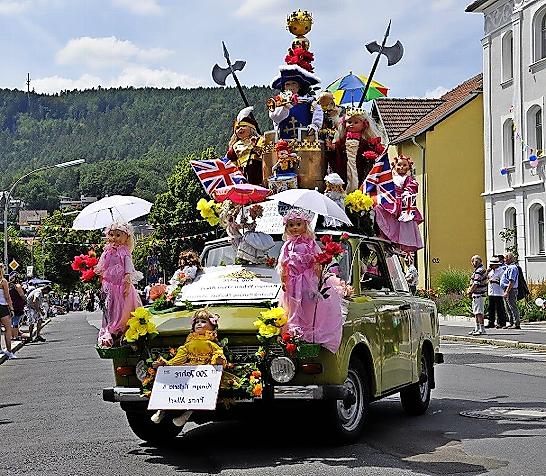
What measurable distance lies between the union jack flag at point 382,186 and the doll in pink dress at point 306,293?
2306 millimetres

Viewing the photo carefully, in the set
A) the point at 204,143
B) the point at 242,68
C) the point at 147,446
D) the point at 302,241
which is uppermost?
the point at 204,143

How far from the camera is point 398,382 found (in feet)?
33.4

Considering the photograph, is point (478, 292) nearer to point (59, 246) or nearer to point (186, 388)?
point (186, 388)

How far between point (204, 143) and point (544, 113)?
135728 millimetres

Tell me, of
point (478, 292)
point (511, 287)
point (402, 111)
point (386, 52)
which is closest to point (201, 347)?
point (386, 52)

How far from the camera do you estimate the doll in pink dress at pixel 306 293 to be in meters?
8.38

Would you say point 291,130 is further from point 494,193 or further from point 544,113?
point 494,193

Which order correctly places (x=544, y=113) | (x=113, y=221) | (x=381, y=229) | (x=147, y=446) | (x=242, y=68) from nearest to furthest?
(x=147, y=446)
(x=113, y=221)
(x=381, y=229)
(x=242, y=68)
(x=544, y=113)

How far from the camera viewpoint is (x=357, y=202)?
10477mm

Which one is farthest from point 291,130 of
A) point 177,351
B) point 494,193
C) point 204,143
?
point 204,143

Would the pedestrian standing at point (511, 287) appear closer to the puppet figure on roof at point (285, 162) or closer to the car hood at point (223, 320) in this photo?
the puppet figure on roof at point (285, 162)

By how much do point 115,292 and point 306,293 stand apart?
1850mm

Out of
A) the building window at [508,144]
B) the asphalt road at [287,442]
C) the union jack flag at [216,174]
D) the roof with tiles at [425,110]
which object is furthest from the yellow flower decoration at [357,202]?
the roof with tiles at [425,110]

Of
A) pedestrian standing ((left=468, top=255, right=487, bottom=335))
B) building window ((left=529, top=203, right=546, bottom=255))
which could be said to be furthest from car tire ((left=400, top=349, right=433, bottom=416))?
building window ((left=529, top=203, right=546, bottom=255))
